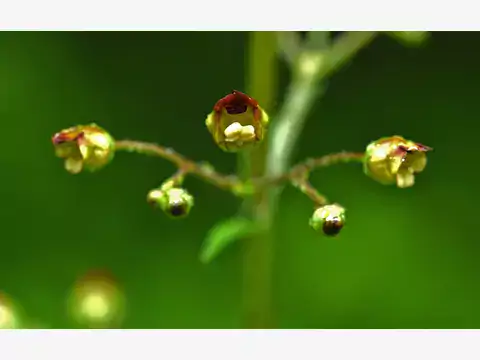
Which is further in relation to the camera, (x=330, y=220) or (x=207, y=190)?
(x=207, y=190)

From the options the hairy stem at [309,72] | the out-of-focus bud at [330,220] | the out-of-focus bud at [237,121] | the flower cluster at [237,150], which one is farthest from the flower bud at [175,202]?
the hairy stem at [309,72]

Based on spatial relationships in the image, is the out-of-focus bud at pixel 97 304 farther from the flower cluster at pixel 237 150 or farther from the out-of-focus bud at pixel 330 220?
the out-of-focus bud at pixel 330 220

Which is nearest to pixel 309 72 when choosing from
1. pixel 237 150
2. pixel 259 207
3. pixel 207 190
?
pixel 259 207

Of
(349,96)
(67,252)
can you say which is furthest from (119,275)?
(349,96)

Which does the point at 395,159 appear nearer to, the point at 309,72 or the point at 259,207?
the point at 259,207

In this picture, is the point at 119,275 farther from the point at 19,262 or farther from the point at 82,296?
the point at 82,296

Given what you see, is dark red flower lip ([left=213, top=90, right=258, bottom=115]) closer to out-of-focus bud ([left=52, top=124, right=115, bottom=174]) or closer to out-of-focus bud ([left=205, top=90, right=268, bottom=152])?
out-of-focus bud ([left=205, top=90, right=268, bottom=152])

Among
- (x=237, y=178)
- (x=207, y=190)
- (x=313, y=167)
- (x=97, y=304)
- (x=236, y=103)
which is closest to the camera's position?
(x=236, y=103)
